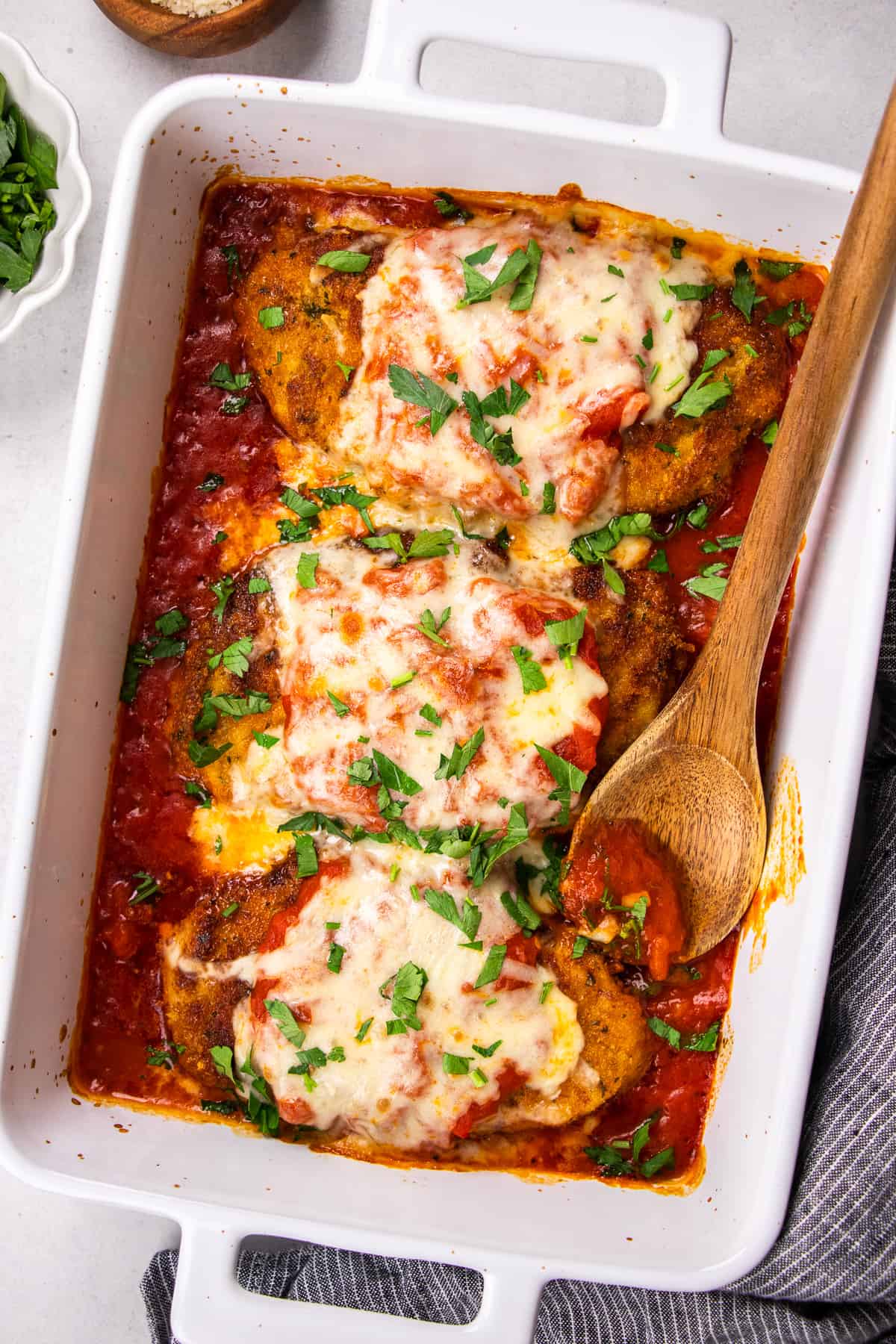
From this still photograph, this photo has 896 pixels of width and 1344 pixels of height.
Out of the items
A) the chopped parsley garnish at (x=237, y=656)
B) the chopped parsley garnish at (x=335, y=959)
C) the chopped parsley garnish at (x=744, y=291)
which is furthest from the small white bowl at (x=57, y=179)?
the chopped parsley garnish at (x=335, y=959)

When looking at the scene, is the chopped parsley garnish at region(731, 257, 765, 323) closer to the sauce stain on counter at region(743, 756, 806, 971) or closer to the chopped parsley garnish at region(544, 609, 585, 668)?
the chopped parsley garnish at region(544, 609, 585, 668)

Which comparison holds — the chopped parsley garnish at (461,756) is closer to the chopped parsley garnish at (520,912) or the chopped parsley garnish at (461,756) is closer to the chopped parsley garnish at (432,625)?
the chopped parsley garnish at (432,625)

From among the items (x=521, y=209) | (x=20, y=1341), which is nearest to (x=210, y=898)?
(x=20, y=1341)

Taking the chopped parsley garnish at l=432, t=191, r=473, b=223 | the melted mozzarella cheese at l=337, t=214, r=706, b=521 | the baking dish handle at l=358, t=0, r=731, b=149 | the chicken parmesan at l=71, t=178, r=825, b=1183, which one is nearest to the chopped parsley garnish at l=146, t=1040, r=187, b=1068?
the chicken parmesan at l=71, t=178, r=825, b=1183

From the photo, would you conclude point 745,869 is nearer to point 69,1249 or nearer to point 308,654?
point 308,654

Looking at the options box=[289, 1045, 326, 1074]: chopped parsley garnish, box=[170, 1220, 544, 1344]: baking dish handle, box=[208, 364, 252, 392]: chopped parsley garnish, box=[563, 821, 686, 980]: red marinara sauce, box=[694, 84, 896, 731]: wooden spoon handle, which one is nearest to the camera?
box=[694, 84, 896, 731]: wooden spoon handle

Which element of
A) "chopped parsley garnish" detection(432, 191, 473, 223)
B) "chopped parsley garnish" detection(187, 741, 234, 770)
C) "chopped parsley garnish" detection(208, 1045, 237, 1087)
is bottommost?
"chopped parsley garnish" detection(208, 1045, 237, 1087)
